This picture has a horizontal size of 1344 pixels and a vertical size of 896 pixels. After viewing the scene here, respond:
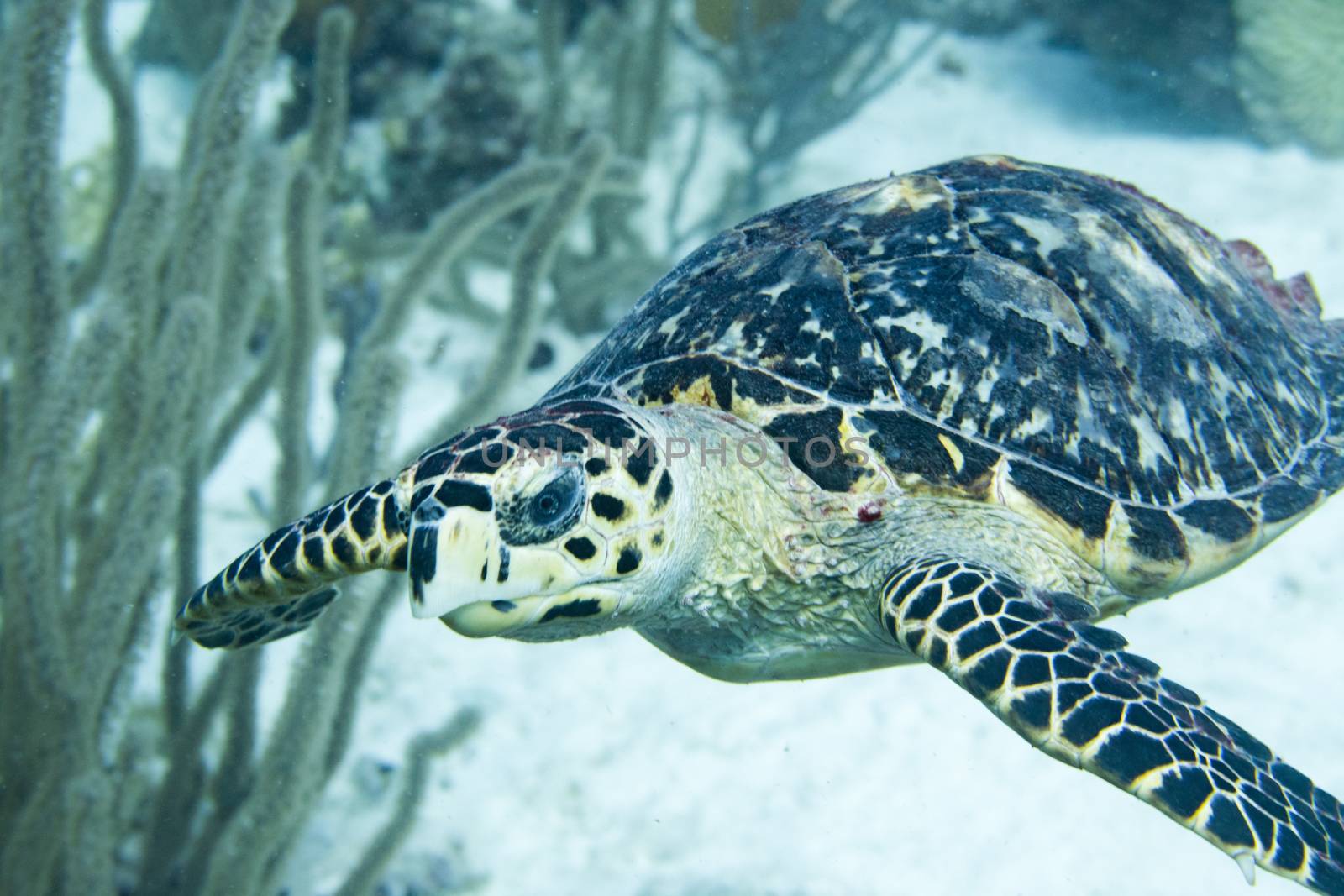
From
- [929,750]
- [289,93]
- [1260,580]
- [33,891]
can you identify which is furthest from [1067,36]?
[33,891]

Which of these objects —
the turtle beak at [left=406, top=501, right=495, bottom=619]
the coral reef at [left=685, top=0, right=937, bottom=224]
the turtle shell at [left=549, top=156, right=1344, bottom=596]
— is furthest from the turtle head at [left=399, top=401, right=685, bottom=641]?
the coral reef at [left=685, top=0, right=937, bottom=224]

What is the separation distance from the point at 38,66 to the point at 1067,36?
28.7ft

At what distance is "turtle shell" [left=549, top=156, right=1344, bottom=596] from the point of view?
2041mm

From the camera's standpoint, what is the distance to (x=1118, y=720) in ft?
4.95

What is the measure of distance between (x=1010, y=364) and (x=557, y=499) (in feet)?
4.08

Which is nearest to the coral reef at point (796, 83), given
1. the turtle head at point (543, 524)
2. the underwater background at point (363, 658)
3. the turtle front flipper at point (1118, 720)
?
the underwater background at point (363, 658)

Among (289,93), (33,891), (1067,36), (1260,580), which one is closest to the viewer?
(33,891)

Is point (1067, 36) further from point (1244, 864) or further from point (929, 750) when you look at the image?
point (1244, 864)

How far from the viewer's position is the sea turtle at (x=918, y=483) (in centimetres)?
153

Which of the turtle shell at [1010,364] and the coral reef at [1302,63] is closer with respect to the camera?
the turtle shell at [1010,364]

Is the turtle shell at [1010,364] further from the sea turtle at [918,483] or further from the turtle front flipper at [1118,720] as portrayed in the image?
the turtle front flipper at [1118,720]

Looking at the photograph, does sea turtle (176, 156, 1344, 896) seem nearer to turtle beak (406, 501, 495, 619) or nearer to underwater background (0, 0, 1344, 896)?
turtle beak (406, 501, 495, 619)

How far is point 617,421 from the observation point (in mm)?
1756

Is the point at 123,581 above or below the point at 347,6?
below
